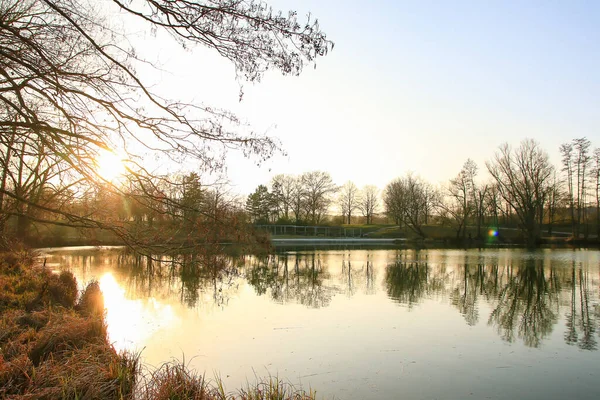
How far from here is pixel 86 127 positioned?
5641 millimetres

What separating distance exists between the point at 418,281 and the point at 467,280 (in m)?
2.49

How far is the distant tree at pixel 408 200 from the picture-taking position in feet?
220

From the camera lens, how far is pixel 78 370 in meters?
6.12

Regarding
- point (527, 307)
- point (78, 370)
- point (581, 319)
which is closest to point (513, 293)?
point (527, 307)

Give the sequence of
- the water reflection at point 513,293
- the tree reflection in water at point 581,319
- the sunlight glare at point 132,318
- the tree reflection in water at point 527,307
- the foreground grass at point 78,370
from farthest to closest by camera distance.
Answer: the water reflection at point 513,293 → the tree reflection in water at point 527,307 → the sunlight glare at point 132,318 → the tree reflection in water at point 581,319 → the foreground grass at point 78,370

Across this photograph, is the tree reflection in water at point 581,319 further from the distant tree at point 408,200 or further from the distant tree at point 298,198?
the distant tree at point 298,198

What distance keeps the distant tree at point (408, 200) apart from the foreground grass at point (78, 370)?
2359 inches

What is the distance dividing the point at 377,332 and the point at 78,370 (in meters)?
6.86

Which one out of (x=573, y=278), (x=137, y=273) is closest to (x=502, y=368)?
(x=573, y=278)

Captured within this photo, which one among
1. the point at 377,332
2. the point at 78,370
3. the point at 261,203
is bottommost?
the point at 377,332

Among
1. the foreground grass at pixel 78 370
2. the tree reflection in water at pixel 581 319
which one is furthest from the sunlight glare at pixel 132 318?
the tree reflection in water at pixel 581 319

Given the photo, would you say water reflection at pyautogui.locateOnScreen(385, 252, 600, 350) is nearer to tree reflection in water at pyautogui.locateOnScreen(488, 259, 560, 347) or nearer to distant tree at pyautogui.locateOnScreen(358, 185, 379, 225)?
tree reflection in water at pyautogui.locateOnScreen(488, 259, 560, 347)

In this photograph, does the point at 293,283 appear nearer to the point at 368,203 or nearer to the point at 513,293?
the point at 513,293

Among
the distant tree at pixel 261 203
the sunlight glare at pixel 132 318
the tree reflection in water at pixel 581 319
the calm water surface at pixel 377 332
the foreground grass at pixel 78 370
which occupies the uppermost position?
the distant tree at pixel 261 203
